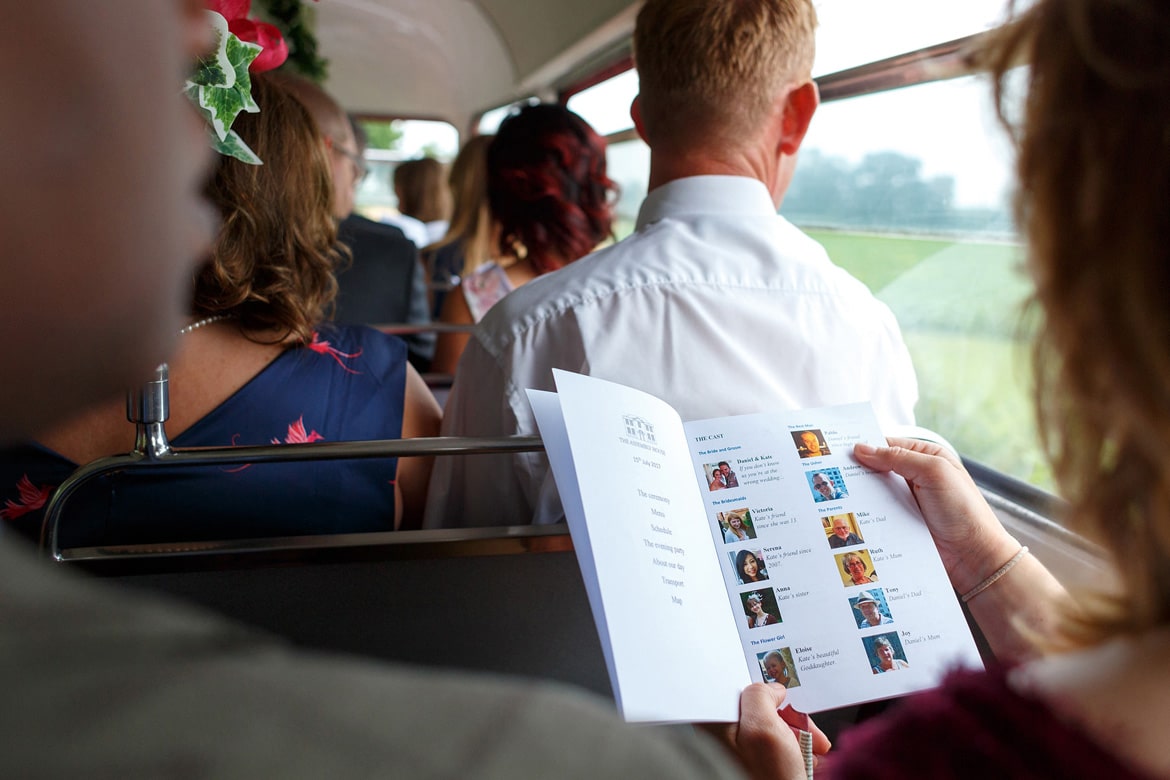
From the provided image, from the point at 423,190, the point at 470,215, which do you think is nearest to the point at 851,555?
the point at 470,215

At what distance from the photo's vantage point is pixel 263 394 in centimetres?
123

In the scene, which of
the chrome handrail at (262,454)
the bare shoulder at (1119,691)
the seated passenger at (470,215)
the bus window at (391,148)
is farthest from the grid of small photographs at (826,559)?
the bus window at (391,148)

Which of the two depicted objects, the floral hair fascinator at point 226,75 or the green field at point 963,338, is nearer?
the floral hair fascinator at point 226,75

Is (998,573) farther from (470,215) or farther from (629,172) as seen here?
(629,172)

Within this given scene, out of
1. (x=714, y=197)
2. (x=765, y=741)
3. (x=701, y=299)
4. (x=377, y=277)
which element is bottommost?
(x=377, y=277)

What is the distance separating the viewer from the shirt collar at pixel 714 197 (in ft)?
4.23

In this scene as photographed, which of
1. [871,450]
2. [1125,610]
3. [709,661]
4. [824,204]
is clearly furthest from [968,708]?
[824,204]

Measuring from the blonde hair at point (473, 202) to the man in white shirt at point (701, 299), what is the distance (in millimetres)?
2115

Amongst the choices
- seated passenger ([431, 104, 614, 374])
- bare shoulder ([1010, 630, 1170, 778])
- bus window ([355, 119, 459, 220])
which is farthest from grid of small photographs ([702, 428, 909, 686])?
bus window ([355, 119, 459, 220])

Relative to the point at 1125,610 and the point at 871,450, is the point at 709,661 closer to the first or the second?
the point at 871,450

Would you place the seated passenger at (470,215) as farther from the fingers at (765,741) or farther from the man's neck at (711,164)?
the fingers at (765,741)

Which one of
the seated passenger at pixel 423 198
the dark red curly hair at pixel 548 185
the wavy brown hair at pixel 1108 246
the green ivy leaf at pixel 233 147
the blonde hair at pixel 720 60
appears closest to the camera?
the wavy brown hair at pixel 1108 246

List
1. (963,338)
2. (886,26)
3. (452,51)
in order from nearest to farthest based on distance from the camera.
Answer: (963,338) → (886,26) → (452,51)

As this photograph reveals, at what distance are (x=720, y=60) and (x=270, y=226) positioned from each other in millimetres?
685
